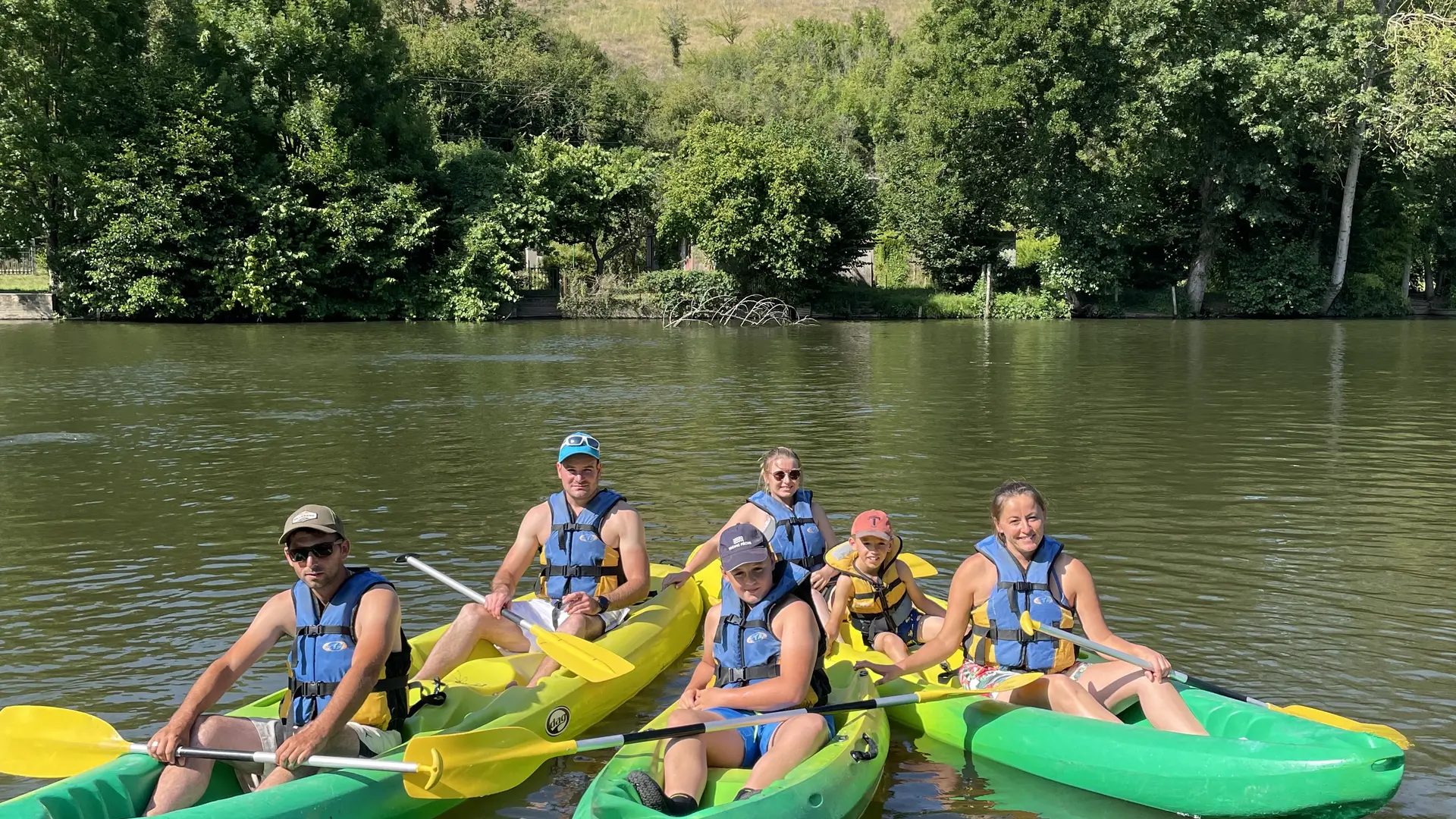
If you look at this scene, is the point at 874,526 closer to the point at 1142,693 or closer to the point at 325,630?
the point at 1142,693

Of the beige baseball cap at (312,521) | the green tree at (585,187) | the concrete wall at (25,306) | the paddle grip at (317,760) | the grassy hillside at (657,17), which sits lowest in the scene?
the paddle grip at (317,760)

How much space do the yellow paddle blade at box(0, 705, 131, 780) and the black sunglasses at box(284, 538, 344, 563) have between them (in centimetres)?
119

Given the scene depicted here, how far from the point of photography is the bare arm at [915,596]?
7.59 meters

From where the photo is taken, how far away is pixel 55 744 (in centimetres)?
541

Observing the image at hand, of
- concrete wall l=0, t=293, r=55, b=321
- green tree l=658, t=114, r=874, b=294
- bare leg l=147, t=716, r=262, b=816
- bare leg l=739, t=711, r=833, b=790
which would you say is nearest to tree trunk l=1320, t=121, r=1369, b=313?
green tree l=658, t=114, r=874, b=294

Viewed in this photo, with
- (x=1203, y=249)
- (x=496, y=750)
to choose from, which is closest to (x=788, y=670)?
(x=496, y=750)

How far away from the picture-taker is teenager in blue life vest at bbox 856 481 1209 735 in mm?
6113

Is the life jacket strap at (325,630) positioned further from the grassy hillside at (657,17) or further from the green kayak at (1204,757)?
the grassy hillside at (657,17)

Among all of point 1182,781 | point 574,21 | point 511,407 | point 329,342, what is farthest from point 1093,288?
point 574,21

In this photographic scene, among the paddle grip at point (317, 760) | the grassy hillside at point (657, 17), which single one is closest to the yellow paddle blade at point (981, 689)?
the paddle grip at point (317, 760)

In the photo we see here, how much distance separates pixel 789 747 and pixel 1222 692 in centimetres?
241

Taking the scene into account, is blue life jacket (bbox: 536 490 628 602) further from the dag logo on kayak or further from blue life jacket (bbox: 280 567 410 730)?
blue life jacket (bbox: 280 567 410 730)

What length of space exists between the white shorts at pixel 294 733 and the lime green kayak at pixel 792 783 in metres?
1.00

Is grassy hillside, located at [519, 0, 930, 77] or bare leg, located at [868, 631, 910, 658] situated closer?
bare leg, located at [868, 631, 910, 658]
